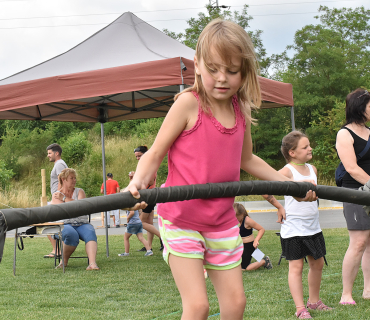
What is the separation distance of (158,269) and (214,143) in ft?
15.2

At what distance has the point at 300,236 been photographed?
3.86m

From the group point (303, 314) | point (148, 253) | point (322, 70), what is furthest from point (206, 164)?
point (322, 70)

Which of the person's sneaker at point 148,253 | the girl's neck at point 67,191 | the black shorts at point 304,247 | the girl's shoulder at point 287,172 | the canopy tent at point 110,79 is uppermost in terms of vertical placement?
the canopy tent at point 110,79

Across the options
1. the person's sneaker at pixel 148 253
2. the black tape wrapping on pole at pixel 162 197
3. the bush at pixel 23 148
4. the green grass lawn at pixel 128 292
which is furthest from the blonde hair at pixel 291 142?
the bush at pixel 23 148

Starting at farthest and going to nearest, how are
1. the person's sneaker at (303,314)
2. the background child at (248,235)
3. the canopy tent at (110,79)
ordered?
1. the background child at (248,235)
2. the canopy tent at (110,79)
3. the person's sneaker at (303,314)

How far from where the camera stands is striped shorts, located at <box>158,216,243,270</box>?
2135 millimetres

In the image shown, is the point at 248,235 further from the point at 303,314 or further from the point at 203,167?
the point at 203,167

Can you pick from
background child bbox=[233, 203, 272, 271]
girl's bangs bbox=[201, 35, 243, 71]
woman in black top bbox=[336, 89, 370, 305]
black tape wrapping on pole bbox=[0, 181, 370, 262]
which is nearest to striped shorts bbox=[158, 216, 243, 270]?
black tape wrapping on pole bbox=[0, 181, 370, 262]

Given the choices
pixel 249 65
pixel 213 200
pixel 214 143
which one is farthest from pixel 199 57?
pixel 213 200

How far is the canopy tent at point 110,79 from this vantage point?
19.0ft

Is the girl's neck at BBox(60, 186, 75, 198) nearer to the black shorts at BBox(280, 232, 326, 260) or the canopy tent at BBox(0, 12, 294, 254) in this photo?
the canopy tent at BBox(0, 12, 294, 254)

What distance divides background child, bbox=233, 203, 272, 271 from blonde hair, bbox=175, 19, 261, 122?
3884mm

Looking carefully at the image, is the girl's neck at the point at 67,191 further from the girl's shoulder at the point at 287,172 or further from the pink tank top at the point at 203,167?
the pink tank top at the point at 203,167

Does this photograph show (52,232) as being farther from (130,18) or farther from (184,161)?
(184,161)
